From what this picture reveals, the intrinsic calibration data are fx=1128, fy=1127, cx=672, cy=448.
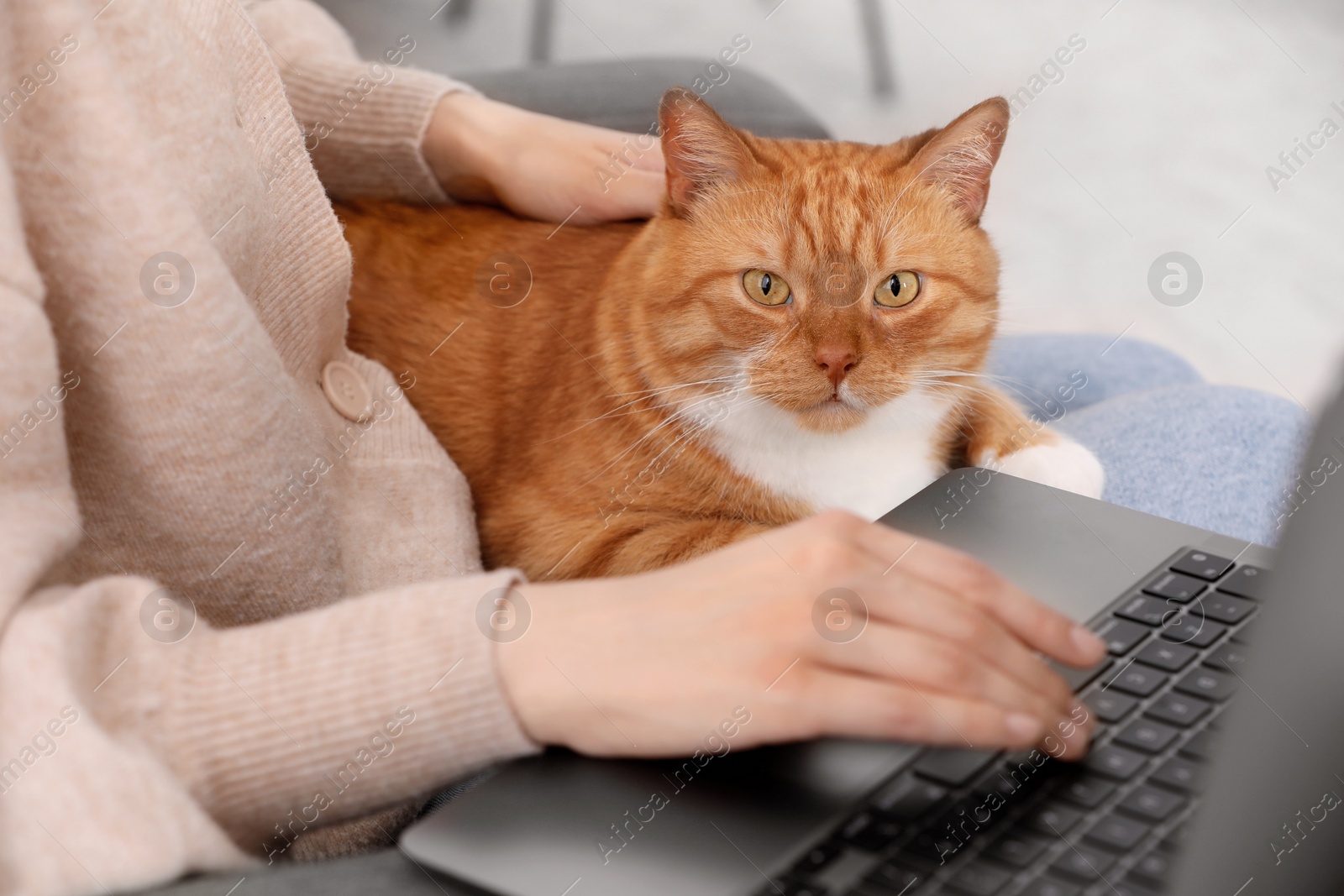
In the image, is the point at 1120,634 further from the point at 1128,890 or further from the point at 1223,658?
the point at 1128,890

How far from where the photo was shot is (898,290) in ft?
3.92

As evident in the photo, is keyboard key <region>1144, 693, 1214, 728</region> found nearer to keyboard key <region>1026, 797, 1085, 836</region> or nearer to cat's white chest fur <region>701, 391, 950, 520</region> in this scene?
keyboard key <region>1026, 797, 1085, 836</region>

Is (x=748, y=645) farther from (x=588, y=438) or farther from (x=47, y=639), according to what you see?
(x=588, y=438)

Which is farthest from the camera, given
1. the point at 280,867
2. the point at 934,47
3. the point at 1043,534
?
the point at 934,47

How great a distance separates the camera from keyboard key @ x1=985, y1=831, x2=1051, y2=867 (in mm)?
611

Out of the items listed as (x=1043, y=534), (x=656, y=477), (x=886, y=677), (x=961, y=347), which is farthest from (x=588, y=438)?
(x=886, y=677)

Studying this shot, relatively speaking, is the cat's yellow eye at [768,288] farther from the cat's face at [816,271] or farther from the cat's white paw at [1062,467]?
the cat's white paw at [1062,467]

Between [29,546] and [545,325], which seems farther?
[545,325]

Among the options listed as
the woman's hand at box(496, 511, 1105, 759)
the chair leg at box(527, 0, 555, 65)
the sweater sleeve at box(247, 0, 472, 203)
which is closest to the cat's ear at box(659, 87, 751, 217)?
the sweater sleeve at box(247, 0, 472, 203)

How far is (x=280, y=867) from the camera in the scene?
62 cm

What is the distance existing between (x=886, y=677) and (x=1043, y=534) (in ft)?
0.95

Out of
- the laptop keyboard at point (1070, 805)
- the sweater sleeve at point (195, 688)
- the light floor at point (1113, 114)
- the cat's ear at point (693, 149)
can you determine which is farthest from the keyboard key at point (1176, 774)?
the light floor at point (1113, 114)

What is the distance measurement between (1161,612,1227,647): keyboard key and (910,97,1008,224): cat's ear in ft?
1.77

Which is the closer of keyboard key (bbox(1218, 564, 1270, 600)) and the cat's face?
keyboard key (bbox(1218, 564, 1270, 600))
